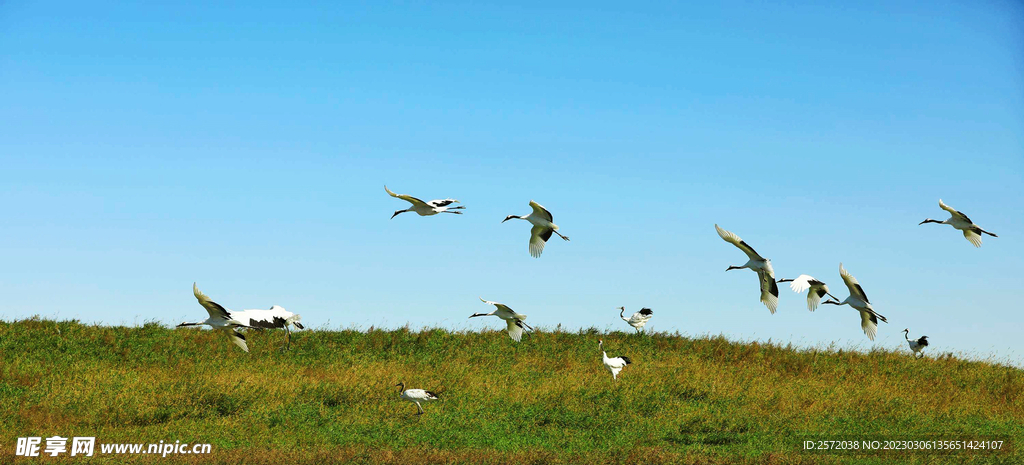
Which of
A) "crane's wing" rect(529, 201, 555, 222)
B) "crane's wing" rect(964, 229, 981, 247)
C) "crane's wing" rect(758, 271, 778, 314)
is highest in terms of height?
"crane's wing" rect(529, 201, 555, 222)

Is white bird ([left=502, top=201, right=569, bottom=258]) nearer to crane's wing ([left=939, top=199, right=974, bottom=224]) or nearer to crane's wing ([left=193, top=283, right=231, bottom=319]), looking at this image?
crane's wing ([left=193, top=283, right=231, bottom=319])

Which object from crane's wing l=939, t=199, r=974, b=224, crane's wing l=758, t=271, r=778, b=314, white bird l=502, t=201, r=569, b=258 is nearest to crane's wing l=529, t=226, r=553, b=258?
white bird l=502, t=201, r=569, b=258

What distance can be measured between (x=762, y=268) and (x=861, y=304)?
293 cm

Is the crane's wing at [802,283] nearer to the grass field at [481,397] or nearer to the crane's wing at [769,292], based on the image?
the crane's wing at [769,292]

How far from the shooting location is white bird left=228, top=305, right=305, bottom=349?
12.8 metres

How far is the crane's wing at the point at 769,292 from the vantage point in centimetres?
1439

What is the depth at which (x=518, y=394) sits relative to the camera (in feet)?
55.6

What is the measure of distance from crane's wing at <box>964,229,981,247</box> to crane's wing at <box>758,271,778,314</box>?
3.93m

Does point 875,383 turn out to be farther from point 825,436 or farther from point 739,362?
point 825,436

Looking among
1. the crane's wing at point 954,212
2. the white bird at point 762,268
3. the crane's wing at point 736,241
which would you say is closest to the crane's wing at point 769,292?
the white bird at point 762,268

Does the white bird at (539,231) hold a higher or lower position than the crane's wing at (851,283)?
higher

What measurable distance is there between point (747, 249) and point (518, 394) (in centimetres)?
602

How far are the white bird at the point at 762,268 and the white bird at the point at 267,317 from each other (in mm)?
7707

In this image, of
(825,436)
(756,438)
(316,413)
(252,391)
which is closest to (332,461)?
(316,413)
